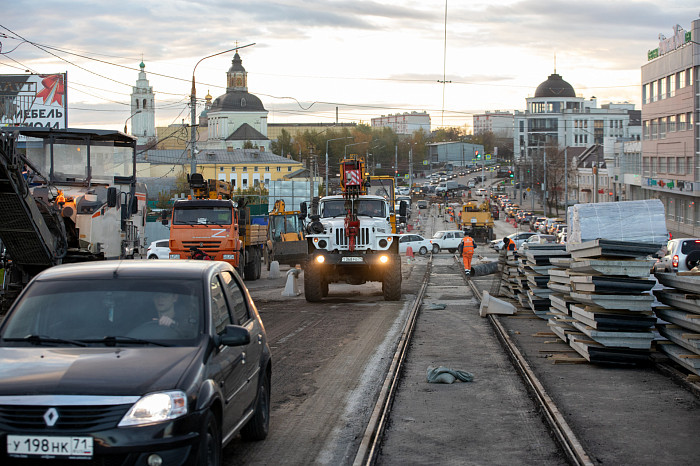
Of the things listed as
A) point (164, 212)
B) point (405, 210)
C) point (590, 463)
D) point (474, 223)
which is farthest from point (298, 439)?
point (474, 223)

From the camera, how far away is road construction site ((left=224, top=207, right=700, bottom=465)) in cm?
759

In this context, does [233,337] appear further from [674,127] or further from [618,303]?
[674,127]

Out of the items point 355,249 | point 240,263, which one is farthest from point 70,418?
point 240,263

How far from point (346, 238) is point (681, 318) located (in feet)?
38.2

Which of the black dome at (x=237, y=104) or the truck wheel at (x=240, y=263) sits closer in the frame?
the truck wheel at (x=240, y=263)

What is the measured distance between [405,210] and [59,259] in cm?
948

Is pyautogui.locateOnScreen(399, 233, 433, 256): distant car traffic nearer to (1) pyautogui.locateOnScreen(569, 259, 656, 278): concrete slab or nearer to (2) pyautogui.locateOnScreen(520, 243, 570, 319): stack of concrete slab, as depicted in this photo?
(2) pyautogui.locateOnScreen(520, 243, 570, 319): stack of concrete slab

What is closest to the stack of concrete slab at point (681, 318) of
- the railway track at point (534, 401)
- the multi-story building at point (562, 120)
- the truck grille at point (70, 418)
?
the railway track at point (534, 401)

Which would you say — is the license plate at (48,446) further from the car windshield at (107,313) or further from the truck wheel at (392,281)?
the truck wheel at (392,281)

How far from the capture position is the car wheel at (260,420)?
7.58 meters

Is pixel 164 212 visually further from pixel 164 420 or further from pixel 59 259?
pixel 164 420

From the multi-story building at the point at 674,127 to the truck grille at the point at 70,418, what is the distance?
196 feet

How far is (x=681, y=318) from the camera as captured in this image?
36.5 feet

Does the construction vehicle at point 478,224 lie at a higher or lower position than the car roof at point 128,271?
lower
